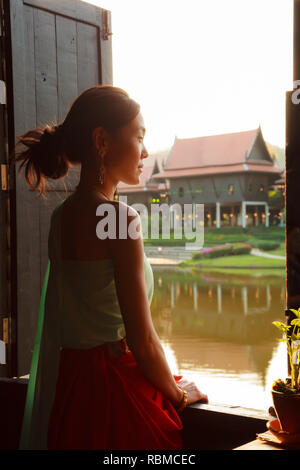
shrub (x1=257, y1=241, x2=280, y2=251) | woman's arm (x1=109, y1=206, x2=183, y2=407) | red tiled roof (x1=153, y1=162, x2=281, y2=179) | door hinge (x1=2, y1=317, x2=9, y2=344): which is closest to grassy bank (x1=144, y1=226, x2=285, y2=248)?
shrub (x1=257, y1=241, x2=280, y2=251)

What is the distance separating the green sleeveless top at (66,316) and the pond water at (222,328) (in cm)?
417

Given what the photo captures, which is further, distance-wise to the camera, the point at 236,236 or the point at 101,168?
the point at 236,236

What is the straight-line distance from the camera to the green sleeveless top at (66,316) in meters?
0.98

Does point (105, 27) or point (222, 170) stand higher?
point (222, 170)

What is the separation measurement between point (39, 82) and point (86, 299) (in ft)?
4.50

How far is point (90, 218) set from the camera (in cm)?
97

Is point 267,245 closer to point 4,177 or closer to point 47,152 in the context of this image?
point 4,177

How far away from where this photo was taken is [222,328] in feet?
50.7

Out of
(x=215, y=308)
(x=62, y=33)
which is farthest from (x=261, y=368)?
(x=62, y=33)

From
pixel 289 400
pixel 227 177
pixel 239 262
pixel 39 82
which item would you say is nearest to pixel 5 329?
pixel 39 82

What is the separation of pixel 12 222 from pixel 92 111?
1.13 m

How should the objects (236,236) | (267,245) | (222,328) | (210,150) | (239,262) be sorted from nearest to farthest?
(222,328), (236,236), (239,262), (267,245), (210,150)

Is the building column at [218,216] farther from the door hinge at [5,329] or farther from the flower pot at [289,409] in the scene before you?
the flower pot at [289,409]

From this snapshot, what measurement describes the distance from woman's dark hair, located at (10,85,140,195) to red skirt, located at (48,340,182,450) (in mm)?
390
